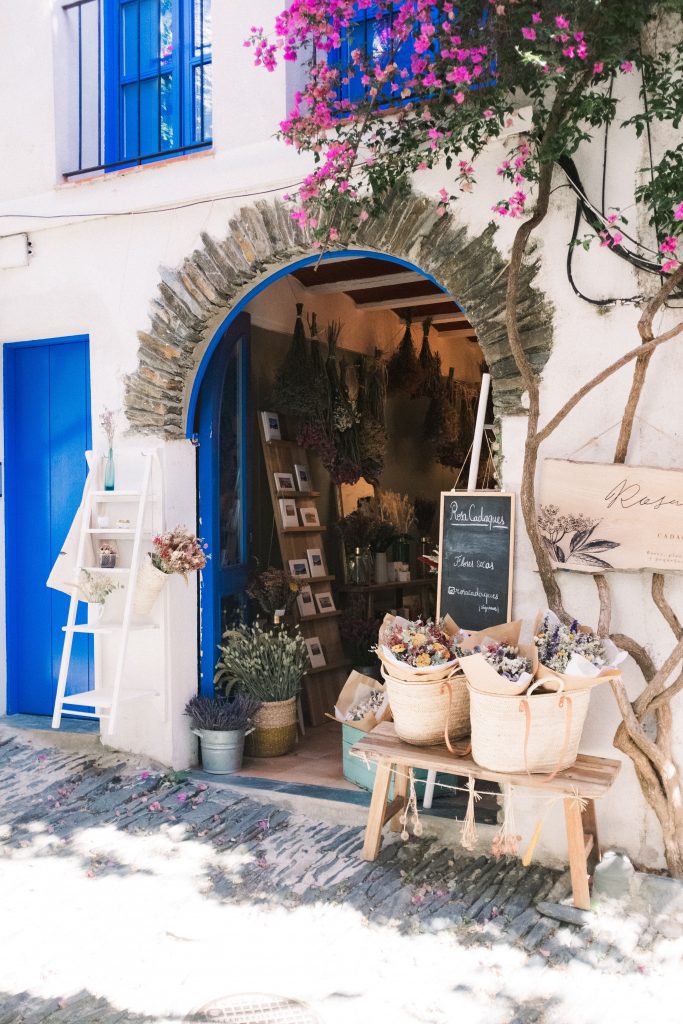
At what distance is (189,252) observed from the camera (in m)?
4.88

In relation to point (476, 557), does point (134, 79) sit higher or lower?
higher

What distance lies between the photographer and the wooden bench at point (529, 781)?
10.9 feet

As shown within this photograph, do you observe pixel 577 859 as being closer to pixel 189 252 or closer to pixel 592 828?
pixel 592 828

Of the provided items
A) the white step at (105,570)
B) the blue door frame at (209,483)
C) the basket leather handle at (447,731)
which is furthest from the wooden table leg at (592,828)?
the white step at (105,570)

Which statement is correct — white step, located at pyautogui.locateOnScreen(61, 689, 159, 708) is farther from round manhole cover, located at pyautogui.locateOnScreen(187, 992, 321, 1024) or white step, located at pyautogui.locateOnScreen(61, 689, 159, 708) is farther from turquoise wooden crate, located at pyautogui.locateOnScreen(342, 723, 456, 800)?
round manhole cover, located at pyautogui.locateOnScreen(187, 992, 321, 1024)

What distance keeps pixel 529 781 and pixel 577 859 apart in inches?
16.8

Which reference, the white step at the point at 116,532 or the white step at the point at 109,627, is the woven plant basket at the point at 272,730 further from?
the white step at the point at 116,532

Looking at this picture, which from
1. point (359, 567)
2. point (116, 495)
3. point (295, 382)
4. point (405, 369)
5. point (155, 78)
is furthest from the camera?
point (405, 369)

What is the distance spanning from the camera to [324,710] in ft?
19.6

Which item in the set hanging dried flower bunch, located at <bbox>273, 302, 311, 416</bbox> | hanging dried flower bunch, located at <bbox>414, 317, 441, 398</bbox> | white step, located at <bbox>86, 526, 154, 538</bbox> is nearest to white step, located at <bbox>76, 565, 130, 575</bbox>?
white step, located at <bbox>86, 526, 154, 538</bbox>

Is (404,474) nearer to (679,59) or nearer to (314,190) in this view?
(314,190)

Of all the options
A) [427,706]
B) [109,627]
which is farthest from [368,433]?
[427,706]

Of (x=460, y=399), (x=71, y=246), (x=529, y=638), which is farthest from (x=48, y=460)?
(x=460, y=399)

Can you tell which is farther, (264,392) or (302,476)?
(302,476)
